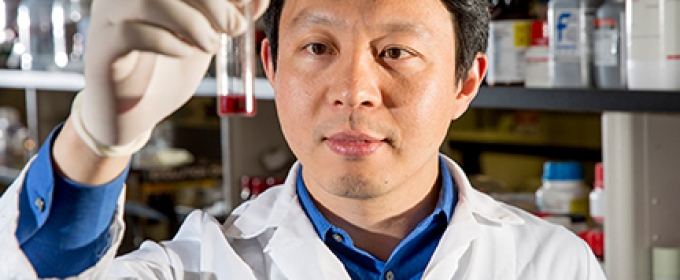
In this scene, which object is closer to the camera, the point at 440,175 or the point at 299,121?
the point at 299,121

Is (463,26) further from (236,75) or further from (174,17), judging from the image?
(174,17)

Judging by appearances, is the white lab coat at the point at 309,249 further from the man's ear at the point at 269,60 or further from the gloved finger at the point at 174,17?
the gloved finger at the point at 174,17

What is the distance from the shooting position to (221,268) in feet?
4.44

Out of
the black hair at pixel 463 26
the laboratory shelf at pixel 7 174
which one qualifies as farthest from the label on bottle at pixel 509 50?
the laboratory shelf at pixel 7 174

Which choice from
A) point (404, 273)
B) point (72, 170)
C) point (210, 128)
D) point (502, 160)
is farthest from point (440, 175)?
point (502, 160)

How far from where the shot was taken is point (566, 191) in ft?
6.01

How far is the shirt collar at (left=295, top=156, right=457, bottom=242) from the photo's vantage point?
1.39m

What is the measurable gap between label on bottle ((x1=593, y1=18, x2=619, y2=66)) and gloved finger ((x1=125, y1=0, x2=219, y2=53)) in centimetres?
93

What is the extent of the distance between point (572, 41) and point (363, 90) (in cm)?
53

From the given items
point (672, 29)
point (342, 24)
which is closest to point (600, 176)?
point (672, 29)

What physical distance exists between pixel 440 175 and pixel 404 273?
231 mm

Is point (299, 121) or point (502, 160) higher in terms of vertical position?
point (299, 121)

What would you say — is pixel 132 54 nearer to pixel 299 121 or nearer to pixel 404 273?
pixel 299 121

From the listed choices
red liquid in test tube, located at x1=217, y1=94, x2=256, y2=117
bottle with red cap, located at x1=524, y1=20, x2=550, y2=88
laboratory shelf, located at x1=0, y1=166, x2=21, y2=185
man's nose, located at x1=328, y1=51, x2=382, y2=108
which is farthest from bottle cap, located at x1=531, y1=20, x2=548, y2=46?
laboratory shelf, located at x1=0, y1=166, x2=21, y2=185
